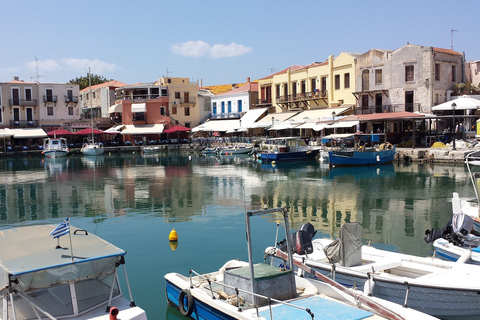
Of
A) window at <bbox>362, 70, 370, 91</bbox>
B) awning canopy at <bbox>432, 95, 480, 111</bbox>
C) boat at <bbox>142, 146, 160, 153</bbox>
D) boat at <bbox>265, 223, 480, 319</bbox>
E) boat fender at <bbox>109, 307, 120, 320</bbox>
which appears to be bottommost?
boat at <bbox>265, 223, 480, 319</bbox>

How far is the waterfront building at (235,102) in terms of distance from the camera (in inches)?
2611

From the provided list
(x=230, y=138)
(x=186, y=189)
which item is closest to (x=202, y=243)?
(x=186, y=189)

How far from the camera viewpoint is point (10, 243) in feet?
26.4

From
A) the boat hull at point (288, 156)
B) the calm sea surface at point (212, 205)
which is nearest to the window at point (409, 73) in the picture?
the calm sea surface at point (212, 205)

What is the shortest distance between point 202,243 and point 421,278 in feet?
25.1

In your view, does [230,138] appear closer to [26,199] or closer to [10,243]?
[26,199]

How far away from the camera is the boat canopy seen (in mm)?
6734

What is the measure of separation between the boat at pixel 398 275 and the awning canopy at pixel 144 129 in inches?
2236

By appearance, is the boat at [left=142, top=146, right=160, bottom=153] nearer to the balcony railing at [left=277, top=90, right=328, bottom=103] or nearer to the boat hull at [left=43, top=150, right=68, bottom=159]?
the boat hull at [left=43, top=150, right=68, bottom=159]

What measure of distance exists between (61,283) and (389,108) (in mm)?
43767

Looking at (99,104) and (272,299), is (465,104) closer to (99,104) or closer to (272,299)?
(272,299)

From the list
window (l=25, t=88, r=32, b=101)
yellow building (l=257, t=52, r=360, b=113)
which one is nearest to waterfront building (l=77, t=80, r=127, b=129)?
window (l=25, t=88, r=32, b=101)

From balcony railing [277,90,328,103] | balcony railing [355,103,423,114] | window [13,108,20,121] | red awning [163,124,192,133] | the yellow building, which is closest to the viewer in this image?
balcony railing [355,103,423,114]

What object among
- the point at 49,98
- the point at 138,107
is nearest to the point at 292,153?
the point at 138,107
